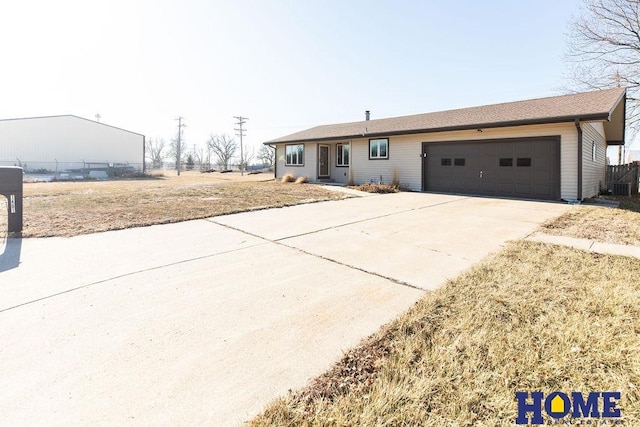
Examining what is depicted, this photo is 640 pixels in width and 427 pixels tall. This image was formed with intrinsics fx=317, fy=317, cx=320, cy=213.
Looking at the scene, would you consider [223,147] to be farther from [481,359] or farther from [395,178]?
[481,359]

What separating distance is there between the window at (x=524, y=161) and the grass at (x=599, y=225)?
2950 mm

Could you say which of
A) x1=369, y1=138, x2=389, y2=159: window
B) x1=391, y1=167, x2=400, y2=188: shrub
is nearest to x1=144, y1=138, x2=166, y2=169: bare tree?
A: x1=369, y1=138, x2=389, y2=159: window

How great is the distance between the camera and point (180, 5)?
9273 mm

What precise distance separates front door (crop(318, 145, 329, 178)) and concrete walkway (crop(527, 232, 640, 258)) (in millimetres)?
15018

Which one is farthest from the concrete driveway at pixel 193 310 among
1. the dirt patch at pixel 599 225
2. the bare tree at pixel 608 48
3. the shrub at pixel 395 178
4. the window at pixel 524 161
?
the bare tree at pixel 608 48

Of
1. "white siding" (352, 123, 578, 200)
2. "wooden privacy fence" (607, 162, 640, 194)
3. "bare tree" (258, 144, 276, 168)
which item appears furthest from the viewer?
"bare tree" (258, 144, 276, 168)

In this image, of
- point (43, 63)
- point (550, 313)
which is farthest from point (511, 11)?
point (43, 63)

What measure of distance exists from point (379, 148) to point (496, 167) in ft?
18.8

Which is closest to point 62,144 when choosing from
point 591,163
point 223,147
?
point 223,147

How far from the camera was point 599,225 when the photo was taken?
6.56m

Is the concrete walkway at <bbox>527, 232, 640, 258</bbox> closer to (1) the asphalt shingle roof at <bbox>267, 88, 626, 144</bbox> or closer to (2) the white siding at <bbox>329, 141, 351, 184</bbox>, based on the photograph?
(1) the asphalt shingle roof at <bbox>267, 88, 626, 144</bbox>

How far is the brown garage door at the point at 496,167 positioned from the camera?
10.9 meters

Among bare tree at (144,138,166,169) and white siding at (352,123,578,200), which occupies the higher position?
bare tree at (144,138,166,169)

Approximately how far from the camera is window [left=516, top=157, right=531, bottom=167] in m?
11.4
